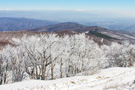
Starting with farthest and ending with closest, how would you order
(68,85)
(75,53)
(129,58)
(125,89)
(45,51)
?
(129,58) < (75,53) < (45,51) < (68,85) < (125,89)

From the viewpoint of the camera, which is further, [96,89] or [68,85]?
[68,85]

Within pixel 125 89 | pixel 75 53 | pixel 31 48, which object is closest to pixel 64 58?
pixel 75 53

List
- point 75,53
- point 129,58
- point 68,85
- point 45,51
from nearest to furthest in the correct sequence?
point 68,85
point 45,51
point 75,53
point 129,58

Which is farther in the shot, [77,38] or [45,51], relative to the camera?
[77,38]

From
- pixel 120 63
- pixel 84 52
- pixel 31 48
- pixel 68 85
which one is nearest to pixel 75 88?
pixel 68 85

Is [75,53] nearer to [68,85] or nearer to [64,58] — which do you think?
[64,58]

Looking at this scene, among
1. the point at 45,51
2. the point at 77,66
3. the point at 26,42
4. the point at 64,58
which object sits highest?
the point at 26,42

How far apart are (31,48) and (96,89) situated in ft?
56.0

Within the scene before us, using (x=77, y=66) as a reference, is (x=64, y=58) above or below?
above

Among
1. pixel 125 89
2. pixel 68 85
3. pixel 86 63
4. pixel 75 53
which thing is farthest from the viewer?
pixel 75 53

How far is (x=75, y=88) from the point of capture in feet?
46.9

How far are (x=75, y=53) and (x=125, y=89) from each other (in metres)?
19.5

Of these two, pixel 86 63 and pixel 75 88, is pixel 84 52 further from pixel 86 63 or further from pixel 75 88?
pixel 75 88

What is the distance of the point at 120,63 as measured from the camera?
46.8 metres
